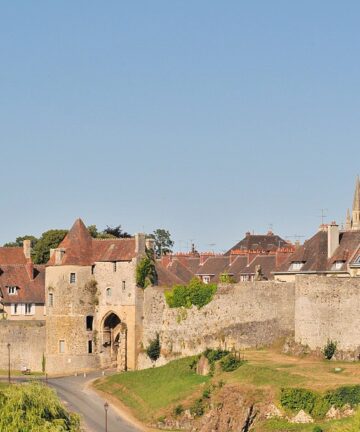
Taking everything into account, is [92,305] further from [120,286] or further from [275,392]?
[275,392]

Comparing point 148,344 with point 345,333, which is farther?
point 148,344

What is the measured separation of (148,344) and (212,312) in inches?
234

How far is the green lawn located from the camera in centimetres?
7425

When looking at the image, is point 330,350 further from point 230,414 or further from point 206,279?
point 206,279

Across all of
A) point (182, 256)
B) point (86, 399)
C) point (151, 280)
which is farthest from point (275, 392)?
point (182, 256)

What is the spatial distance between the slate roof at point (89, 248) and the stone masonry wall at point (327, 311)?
49.1 feet

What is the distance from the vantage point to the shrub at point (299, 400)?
219ft

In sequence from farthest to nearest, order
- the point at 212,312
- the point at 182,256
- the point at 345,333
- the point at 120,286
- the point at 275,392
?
the point at 182,256 → the point at 120,286 → the point at 212,312 → the point at 345,333 → the point at 275,392

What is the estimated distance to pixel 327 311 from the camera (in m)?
74.4

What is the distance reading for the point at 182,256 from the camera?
4860 inches

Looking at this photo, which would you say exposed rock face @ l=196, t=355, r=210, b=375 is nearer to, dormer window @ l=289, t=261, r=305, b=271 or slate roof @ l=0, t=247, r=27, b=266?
dormer window @ l=289, t=261, r=305, b=271

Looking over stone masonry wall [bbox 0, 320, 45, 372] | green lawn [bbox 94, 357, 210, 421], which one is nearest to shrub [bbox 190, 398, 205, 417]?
green lawn [bbox 94, 357, 210, 421]

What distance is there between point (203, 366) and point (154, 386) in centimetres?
301

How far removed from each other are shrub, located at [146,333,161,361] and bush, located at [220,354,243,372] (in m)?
8.79
